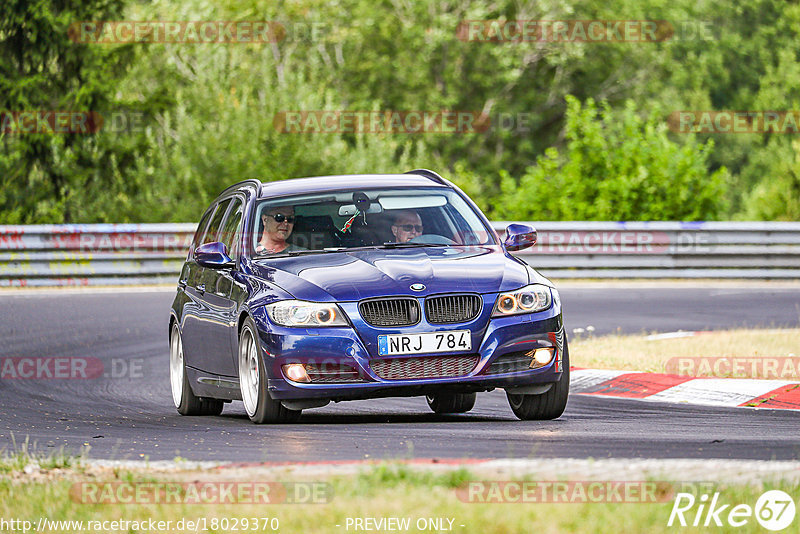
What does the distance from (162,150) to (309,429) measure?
24.2 m

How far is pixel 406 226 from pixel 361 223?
0.31 meters

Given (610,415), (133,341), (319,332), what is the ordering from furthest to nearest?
(133,341) < (610,415) < (319,332)

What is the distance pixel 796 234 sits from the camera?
932 inches

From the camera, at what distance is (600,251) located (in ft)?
77.5

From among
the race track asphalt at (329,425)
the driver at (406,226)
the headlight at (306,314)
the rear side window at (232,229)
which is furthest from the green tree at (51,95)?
the headlight at (306,314)

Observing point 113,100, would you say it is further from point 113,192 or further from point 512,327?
point 512,327

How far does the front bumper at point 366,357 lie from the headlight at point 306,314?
42mm

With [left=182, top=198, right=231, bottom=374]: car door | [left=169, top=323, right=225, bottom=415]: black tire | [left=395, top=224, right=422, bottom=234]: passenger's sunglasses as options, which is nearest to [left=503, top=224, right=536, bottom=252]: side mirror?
[left=395, top=224, right=422, bottom=234]: passenger's sunglasses

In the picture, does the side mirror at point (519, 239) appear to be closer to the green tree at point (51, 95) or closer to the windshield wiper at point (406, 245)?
the windshield wiper at point (406, 245)

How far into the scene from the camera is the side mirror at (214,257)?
32.4ft

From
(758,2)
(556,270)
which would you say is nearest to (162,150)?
(556,270)

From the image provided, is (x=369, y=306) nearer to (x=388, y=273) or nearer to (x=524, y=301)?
(x=388, y=273)

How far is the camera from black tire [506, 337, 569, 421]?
9305 mm

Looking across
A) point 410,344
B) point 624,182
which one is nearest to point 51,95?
point 624,182
